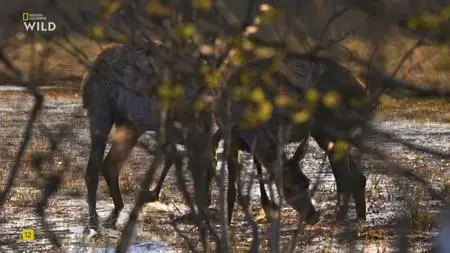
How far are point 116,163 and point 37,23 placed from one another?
4152 mm

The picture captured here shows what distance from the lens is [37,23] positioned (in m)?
6.06

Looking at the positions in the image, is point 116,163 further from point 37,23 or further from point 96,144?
point 37,23

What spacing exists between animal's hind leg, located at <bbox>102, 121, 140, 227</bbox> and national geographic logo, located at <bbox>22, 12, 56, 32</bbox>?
308 cm

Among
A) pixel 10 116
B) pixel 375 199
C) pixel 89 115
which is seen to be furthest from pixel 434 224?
pixel 10 116

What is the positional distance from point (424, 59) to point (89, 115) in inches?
252

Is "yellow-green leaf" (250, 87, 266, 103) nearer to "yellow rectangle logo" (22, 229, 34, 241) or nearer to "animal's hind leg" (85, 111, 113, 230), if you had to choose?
Result: "yellow rectangle logo" (22, 229, 34, 241)

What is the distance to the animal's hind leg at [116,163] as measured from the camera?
9.37 metres

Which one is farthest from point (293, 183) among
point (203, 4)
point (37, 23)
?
point (203, 4)

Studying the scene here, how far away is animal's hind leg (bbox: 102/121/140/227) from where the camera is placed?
9.37m

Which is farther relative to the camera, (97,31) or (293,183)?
(293,183)

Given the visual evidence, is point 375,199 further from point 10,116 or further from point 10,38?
point 10,116

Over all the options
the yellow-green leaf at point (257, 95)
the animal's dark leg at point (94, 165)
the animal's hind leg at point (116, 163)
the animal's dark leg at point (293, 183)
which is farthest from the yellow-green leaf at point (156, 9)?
A: the animal's dark leg at point (94, 165)

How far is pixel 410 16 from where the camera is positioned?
3.89 metres

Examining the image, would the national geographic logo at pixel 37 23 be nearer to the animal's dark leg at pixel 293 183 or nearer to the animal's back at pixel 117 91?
the animal's back at pixel 117 91
